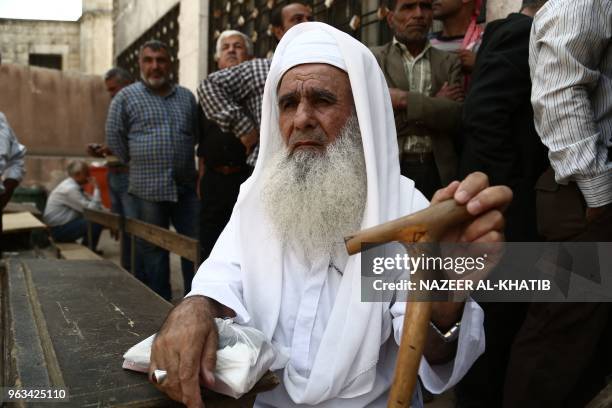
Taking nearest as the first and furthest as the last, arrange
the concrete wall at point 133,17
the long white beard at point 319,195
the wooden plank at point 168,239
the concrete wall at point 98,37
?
the long white beard at point 319,195
the wooden plank at point 168,239
the concrete wall at point 133,17
the concrete wall at point 98,37

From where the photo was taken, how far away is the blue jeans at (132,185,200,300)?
433 centimetres

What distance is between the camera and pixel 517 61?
246 cm

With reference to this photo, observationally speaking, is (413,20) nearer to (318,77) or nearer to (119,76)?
(318,77)

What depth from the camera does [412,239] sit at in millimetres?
1061

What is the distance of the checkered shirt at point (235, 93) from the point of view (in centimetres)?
349

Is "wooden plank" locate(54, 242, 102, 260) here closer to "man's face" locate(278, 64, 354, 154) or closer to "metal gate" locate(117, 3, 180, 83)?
"metal gate" locate(117, 3, 180, 83)

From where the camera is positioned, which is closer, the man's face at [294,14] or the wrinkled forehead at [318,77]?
the wrinkled forehead at [318,77]

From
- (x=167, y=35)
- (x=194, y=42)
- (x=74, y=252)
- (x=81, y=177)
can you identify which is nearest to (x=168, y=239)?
(x=74, y=252)

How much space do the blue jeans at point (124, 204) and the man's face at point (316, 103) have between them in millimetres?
3146

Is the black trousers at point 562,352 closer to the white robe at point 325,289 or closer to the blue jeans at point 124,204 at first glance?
the white robe at point 325,289

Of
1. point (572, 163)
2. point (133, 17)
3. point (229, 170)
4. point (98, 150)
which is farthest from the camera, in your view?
point (133, 17)

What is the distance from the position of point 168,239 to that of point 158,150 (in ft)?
3.84

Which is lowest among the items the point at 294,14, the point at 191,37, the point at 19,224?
the point at 19,224

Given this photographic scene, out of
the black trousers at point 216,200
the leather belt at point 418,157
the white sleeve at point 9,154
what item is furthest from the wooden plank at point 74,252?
the leather belt at point 418,157
